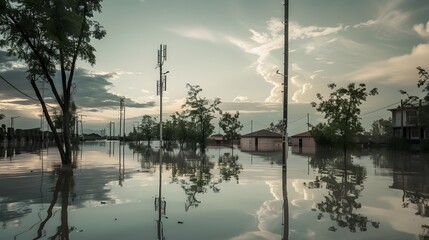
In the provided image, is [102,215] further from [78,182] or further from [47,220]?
[78,182]

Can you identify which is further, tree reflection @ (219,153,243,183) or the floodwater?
tree reflection @ (219,153,243,183)

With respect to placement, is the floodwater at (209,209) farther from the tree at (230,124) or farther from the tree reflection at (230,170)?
the tree at (230,124)

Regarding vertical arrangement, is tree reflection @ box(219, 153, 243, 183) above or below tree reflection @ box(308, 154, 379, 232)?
below

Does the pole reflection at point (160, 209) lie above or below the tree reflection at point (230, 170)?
above

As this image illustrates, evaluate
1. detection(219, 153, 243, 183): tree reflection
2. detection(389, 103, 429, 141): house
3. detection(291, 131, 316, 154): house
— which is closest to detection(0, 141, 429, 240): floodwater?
detection(219, 153, 243, 183): tree reflection

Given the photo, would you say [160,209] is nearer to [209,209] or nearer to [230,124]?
[209,209]

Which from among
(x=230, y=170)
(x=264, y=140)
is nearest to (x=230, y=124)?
(x=264, y=140)

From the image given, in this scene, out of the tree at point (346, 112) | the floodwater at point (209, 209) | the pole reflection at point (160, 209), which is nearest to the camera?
the pole reflection at point (160, 209)

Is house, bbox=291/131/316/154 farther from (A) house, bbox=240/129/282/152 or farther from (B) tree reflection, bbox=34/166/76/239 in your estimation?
(B) tree reflection, bbox=34/166/76/239

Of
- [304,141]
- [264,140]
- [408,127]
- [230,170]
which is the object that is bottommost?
[230,170]

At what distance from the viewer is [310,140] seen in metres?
74.5

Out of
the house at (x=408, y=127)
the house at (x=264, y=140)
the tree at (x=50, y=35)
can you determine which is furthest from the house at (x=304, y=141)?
the tree at (x=50, y=35)

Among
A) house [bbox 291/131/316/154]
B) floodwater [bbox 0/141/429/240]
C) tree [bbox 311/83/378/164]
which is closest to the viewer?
floodwater [bbox 0/141/429/240]

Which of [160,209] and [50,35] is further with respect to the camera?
[50,35]
